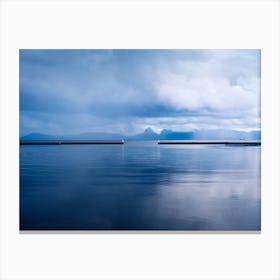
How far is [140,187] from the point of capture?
152 inches

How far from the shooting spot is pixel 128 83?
3.81 meters

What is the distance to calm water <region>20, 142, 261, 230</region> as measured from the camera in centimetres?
370

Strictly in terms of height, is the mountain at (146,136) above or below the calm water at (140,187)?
above
